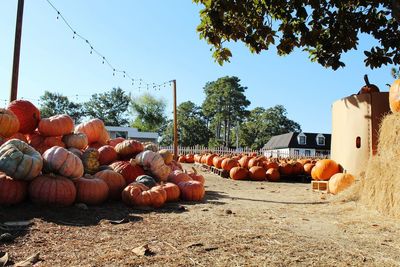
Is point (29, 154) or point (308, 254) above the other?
point (29, 154)

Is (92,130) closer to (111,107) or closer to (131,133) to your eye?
(131,133)

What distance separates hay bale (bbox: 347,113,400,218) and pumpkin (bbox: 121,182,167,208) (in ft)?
10.2

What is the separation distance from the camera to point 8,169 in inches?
186

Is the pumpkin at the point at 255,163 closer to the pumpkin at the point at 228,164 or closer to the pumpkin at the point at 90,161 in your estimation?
the pumpkin at the point at 228,164

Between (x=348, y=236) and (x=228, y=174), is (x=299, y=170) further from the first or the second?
(x=348, y=236)

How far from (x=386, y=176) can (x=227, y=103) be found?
61702 millimetres

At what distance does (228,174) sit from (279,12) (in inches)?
389

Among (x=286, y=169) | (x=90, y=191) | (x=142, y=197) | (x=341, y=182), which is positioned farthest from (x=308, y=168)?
(x=90, y=191)

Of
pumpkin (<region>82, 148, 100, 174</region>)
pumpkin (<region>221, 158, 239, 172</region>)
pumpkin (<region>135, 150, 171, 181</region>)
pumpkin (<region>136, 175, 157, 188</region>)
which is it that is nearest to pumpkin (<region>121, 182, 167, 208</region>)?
pumpkin (<region>136, 175, 157, 188</region>)

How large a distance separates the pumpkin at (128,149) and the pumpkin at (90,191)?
1785 mm

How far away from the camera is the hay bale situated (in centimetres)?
510

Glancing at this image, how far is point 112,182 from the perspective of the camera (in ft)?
19.6

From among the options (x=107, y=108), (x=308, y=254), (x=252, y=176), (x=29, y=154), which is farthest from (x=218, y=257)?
(x=107, y=108)

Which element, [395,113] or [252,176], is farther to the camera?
[252,176]
